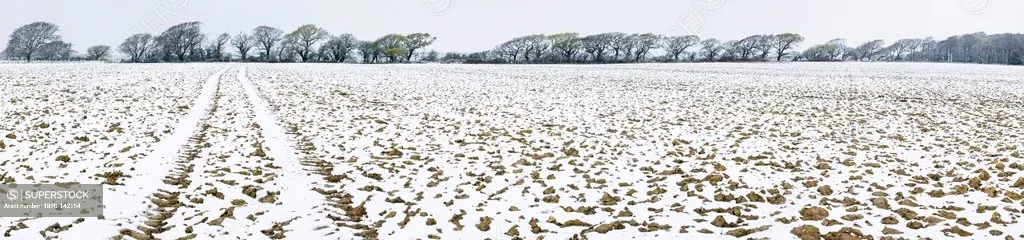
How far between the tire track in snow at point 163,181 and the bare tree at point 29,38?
107 meters

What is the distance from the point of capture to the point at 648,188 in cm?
831

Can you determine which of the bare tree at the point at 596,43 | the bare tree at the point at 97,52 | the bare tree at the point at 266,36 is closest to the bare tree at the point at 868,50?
the bare tree at the point at 596,43

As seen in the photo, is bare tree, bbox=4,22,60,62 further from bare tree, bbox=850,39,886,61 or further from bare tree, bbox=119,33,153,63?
bare tree, bbox=850,39,886,61

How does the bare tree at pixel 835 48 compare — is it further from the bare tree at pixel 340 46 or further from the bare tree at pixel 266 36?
the bare tree at pixel 266 36

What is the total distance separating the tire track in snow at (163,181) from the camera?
633cm

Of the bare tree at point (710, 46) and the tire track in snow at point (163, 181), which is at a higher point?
the bare tree at point (710, 46)

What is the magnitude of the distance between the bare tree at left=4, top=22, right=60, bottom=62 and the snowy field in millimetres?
98180

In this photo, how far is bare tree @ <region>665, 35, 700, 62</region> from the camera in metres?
108

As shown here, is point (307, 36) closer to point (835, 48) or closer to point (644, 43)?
point (644, 43)

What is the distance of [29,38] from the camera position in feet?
297

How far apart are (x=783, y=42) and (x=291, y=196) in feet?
367

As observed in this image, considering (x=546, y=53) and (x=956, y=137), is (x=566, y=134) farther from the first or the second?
(x=546, y=53)

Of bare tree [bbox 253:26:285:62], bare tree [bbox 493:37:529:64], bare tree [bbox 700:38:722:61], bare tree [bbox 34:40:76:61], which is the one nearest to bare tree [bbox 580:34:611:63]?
bare tree [bbox 493:37:529:64]

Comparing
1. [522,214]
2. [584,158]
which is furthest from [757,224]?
[584,158]
